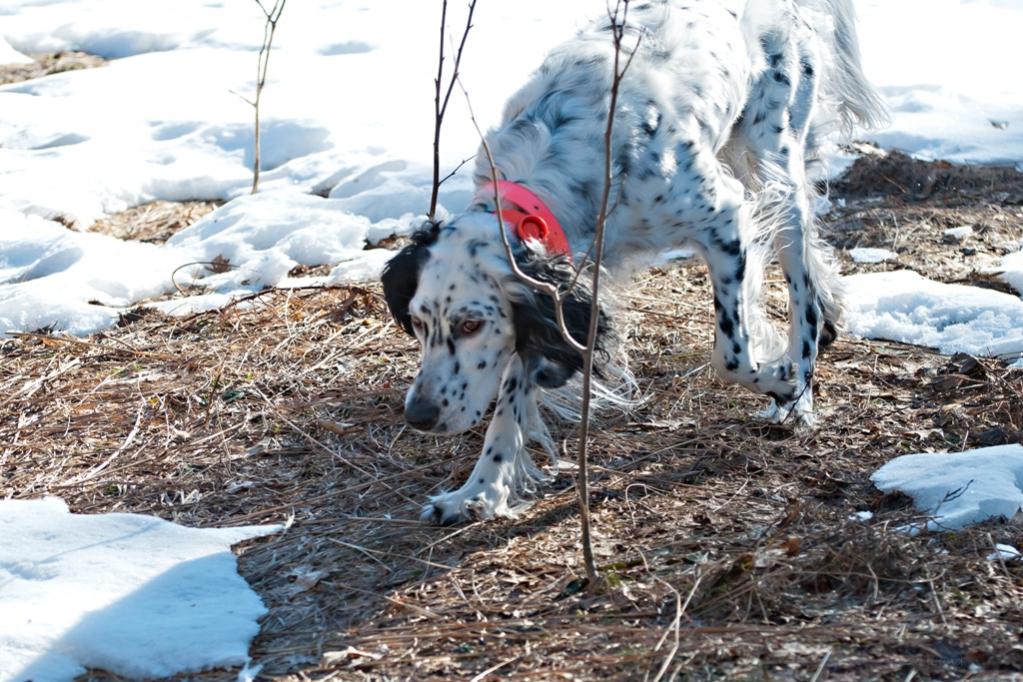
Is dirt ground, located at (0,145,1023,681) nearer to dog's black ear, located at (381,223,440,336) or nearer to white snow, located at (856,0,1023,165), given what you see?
dog's black ear, located at (381,223,440,336)

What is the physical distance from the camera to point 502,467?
3.57m

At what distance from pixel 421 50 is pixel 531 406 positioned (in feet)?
20.8

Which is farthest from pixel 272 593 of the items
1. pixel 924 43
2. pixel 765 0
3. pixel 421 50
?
pixel 924 43

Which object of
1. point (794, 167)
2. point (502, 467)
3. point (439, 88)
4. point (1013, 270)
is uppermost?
point (439, 88)

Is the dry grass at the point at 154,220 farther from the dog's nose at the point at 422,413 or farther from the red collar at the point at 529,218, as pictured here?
the dog's nose at the point at 422,413

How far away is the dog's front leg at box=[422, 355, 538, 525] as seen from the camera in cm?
345

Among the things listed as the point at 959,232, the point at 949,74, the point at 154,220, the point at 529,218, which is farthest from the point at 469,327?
the point at 949,74

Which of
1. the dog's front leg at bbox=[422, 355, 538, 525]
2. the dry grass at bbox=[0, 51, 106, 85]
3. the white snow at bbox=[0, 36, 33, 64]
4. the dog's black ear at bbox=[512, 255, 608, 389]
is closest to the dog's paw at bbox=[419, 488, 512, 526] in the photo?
the dog's front leg at bbox=[422, 355, 538, 525]

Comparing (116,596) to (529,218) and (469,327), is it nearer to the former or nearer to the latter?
(469,327)

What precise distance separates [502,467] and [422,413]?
1.32 ft

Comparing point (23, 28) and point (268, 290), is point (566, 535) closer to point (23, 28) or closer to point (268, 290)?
point (268, 290)

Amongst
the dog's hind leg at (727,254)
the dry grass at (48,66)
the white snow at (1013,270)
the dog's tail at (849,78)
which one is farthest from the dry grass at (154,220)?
the white snow at (1013,270)

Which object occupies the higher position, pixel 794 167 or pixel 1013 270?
pixel 794 167

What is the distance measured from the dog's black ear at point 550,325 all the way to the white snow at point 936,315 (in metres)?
1.69
